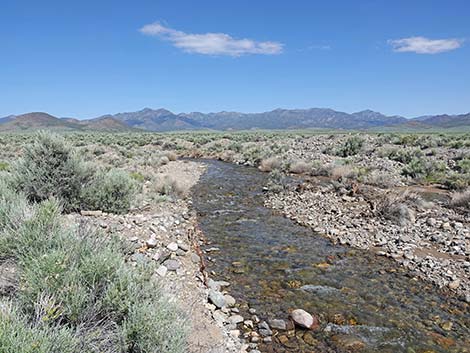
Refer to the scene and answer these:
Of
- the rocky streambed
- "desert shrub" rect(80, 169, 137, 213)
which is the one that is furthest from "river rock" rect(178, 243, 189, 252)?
"desert shrub" rect(80, 169, 137, 213)

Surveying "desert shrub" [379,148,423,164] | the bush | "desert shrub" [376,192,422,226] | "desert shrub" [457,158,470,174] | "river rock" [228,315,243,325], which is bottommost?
"river rock" [228,315,243,325]

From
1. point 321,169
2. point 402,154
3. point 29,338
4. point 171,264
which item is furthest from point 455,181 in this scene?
point 29,338

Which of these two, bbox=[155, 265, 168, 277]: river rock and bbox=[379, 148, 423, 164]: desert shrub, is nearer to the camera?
bbox=[155, 265, 168, 277]: river rock

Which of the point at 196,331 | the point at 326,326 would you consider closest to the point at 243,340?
the point at 196,331

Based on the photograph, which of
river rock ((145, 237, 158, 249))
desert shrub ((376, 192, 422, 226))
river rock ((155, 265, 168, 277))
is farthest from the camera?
desert shrub ((376, 192, 422, 226))

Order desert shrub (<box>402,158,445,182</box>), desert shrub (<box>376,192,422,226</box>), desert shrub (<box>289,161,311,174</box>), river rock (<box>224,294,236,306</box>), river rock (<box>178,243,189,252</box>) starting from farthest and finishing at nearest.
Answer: desert shrub (<box>289,161,311,174</box>)
desert shrub (<box>402,158,445,182</box>)
desert shrub (<box>376,192,422,226</box>)
river rock (<box>178,243,189,252</box>)
river rock (<box>224,294,236,306</box>)

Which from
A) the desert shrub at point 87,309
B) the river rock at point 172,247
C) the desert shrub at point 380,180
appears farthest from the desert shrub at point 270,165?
the desert shrub at point 87,309

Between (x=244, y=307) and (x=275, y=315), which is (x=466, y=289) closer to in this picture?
(x=275, y=315)

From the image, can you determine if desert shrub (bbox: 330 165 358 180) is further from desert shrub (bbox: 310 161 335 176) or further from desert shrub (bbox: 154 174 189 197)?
desert shrub (bbox: 154 174 189 197)

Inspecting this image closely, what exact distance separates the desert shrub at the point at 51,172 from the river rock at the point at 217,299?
4714 millimetres

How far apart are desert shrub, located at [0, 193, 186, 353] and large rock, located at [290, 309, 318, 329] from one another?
2.76 metres

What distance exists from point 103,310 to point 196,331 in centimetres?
179

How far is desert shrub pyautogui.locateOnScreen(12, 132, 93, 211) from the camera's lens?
29.2 ft

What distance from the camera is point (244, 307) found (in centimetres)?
656
